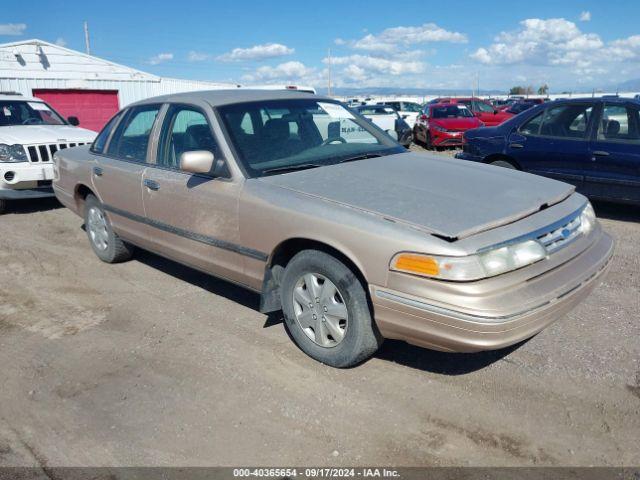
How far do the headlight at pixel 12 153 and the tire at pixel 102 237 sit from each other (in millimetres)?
2680

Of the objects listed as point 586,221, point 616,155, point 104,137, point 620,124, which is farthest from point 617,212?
point 104,137

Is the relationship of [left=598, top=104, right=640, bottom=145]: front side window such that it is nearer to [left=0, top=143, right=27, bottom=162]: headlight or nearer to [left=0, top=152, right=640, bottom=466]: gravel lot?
[left=0, top=152, right=640, bottom=466]: gravel lot

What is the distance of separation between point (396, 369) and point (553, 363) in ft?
3.22

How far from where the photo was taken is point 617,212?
24.1 ft

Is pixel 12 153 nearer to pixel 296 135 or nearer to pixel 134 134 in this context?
pixel 134 134

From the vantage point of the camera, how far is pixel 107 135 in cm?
537

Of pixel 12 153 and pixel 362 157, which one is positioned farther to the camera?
pixel 12 153

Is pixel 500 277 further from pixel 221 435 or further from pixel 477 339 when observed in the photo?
pixel 221 435

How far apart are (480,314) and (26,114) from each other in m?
8.82

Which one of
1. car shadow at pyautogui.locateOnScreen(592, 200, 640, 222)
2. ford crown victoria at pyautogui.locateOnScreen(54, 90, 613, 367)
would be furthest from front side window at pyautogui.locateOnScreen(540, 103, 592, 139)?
ford crown victoria at pyautogui.locateOnScreen(54, 90, 613, 367)

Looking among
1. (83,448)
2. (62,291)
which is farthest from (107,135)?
(83,448)

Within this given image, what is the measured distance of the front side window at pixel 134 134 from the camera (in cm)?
471

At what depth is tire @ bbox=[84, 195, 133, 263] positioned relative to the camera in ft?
17.8

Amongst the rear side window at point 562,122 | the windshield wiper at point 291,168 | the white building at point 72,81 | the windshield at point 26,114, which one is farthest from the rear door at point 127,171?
the white building at point 72,81
